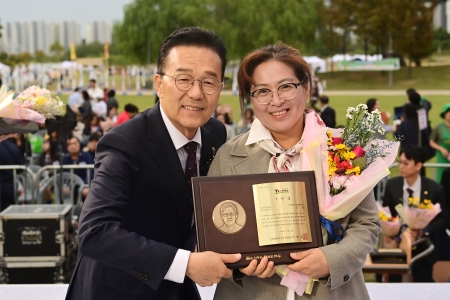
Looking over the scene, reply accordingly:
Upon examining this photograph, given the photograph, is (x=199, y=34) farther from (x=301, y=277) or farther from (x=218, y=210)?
(x=301, y=277)

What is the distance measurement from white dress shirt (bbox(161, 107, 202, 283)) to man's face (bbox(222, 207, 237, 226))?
18 centimetres

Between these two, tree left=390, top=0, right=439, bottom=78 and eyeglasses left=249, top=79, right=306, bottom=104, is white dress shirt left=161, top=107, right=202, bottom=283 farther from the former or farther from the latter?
tree left=390, top=0, right=439, bottom=78

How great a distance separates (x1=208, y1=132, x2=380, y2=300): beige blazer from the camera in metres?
2.41

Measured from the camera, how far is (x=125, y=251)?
2287 mm

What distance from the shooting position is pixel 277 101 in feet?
8.29

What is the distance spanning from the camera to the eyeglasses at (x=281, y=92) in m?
2.54

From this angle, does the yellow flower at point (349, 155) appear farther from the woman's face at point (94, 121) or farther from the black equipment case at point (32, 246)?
the woman's face at point (94, 121)

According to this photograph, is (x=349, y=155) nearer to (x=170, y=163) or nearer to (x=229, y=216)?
(x=229, y=216)

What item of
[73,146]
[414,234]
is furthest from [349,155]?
[73,146]

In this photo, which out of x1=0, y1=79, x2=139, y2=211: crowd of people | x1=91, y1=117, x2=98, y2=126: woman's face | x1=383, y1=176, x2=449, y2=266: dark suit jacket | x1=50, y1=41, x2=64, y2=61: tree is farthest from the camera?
x1=50, y1=41, x2=64, y2=61: tree

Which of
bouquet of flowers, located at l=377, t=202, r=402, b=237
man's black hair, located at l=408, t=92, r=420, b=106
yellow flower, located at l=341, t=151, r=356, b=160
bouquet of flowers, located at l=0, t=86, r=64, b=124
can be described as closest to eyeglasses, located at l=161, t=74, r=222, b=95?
yellow flower, located at l=341, t=151, r=356, b=160

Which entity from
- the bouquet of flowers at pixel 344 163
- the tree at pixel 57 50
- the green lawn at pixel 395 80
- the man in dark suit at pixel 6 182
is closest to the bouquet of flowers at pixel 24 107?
the bouquet of flowers at pixel 344 163

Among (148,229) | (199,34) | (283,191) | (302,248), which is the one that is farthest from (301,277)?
(199,34)

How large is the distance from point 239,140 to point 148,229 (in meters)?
0.53
